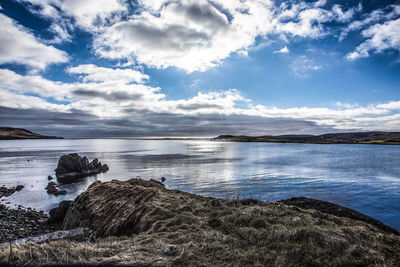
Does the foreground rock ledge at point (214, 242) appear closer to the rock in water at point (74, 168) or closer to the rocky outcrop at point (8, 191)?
the rocky outcrop at point (8, 191)

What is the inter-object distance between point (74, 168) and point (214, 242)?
156 feet

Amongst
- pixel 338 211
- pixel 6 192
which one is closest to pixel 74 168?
pixel 6 192

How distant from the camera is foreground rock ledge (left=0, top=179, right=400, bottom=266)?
20.2 ft

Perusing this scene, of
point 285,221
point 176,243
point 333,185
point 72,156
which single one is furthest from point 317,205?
point 72,156

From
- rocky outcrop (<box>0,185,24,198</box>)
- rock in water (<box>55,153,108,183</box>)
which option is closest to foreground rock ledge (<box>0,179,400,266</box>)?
rocky outcrop (<box>0,185,24,198</box>)

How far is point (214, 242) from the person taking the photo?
729 centimetres

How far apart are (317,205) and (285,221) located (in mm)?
8583

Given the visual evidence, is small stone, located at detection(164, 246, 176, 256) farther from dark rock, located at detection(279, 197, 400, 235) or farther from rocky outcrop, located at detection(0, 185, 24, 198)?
rocky outcrop, located at detection(0, 185, 24, 198)

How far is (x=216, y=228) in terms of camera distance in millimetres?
8680

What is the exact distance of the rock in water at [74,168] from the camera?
1688 inches

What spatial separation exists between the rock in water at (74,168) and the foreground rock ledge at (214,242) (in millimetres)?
37557

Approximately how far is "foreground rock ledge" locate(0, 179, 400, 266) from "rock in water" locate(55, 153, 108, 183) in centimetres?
3756

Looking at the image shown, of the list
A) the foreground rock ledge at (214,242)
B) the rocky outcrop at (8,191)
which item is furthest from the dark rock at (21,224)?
the rocky outcrop at (8,191)

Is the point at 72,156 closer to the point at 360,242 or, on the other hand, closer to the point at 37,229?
the point at 37,229
